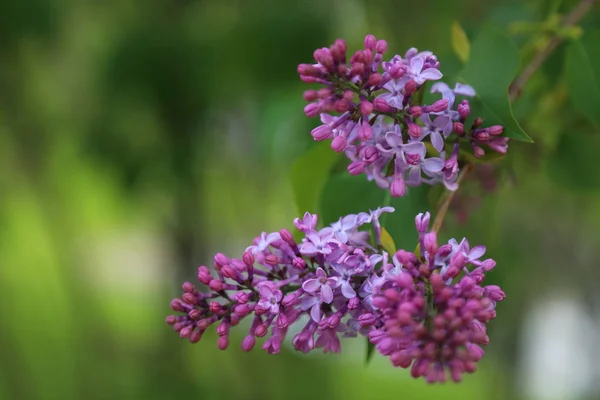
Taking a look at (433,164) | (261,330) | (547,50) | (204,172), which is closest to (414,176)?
(433,164)

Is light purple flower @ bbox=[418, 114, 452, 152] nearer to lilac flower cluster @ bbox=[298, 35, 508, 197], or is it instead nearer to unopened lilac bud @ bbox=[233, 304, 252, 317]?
lilac flower cluster @ bbox=[298, 35, 508, 197]

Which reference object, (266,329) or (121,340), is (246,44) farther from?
(121,340)

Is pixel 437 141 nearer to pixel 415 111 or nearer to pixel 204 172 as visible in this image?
pixel 415 111

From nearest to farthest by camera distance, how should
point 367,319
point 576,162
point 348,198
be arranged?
1. point 367,319
2. point 348,198
3. point 576,162

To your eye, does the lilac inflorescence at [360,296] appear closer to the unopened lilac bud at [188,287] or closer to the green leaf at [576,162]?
the unopened lilac bud at [188,287]

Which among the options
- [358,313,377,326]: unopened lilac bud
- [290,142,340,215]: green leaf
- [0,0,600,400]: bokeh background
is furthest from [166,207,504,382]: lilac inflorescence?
[0,0,600,400]: bokeh background

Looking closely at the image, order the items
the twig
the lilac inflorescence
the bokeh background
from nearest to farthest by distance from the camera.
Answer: the lilac inflorescence, the twig, the bokeh background
